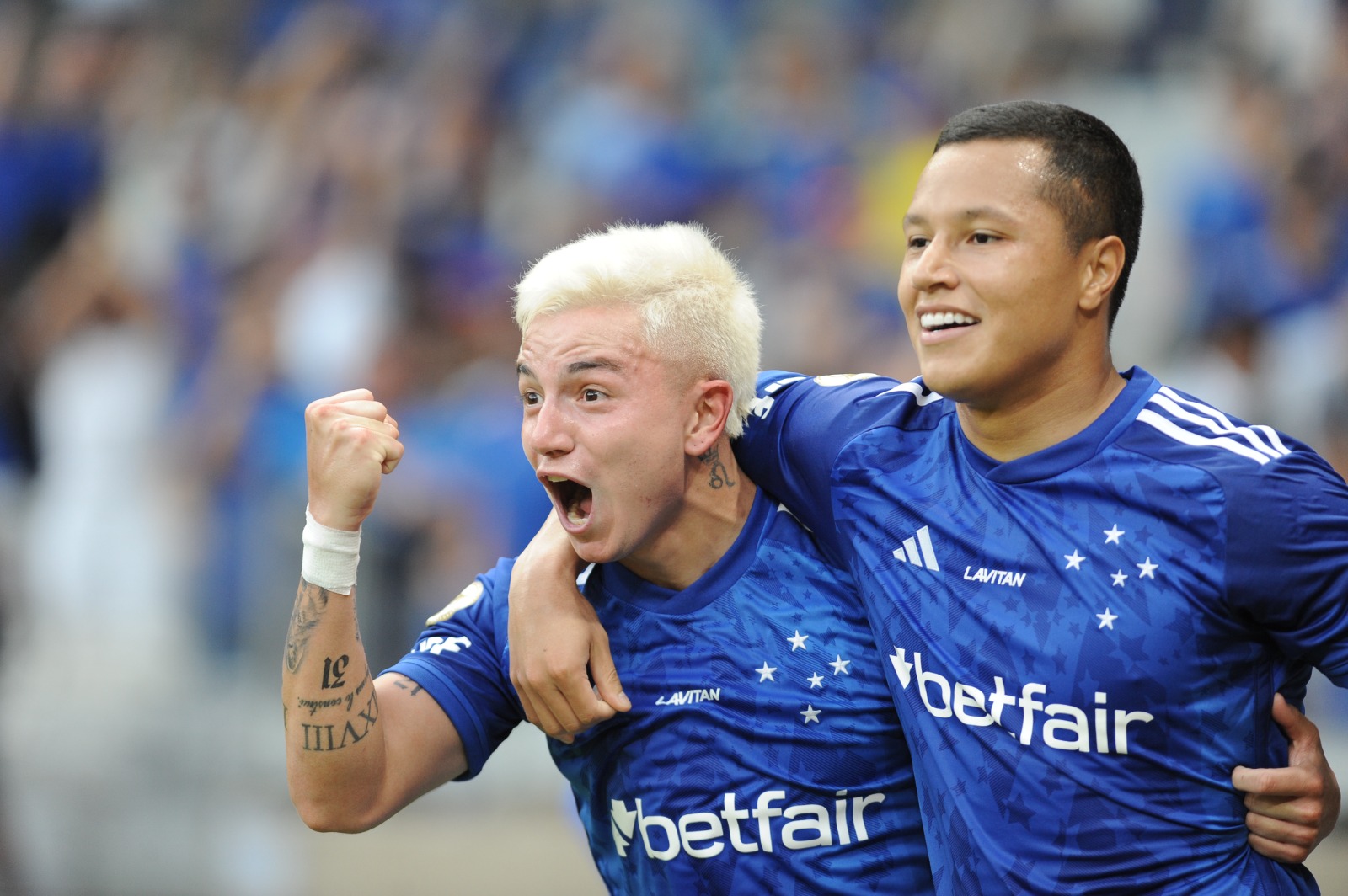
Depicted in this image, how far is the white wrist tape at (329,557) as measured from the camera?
2797 mm

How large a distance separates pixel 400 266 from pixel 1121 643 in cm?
681

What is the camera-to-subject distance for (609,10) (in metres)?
10.0

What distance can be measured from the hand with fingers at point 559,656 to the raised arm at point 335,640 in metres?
0.32

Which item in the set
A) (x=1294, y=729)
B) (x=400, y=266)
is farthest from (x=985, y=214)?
(x=400, y=266)

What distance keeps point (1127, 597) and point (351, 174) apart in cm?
751

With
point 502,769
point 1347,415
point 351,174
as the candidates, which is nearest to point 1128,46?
point 1347,415

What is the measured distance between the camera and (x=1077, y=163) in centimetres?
276

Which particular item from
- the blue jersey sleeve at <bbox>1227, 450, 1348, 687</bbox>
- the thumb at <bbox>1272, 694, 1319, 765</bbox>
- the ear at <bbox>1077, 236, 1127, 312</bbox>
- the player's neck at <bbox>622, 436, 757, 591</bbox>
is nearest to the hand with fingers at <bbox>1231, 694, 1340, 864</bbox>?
the thumb at <bbox>1272, 694, 1319, 765</bbox>

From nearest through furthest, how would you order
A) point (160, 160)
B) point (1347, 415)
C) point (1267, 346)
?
point (1347, 415), point (1267, 346), point (160, 160)

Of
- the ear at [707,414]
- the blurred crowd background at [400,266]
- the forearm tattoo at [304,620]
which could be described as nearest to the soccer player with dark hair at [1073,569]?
the ear at [707,414]

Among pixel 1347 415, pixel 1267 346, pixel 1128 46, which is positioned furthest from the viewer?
pixel 1128 46

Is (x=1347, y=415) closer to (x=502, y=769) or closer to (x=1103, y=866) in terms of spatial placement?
(x=502, y=769)

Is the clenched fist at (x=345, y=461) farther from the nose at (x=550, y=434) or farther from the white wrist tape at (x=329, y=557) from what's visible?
the nose at (x=550, y=434)

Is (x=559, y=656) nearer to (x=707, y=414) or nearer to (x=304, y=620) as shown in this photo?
(x=304, y=620)
